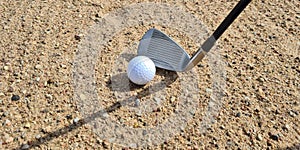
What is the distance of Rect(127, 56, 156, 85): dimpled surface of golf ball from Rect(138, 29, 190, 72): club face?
0.34ft

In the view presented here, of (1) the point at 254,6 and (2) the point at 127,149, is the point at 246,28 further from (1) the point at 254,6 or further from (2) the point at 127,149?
(2) the point at 127,149

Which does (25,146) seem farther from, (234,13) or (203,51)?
(234,13)

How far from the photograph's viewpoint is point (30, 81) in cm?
228

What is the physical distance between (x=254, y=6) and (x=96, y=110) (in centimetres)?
166

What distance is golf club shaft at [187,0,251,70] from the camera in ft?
5.81

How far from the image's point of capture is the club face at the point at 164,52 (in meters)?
2.29

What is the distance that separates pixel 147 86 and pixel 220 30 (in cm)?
63

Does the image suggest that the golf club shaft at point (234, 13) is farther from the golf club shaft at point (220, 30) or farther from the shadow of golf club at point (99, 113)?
the shadow of golf club at point (99, 113)

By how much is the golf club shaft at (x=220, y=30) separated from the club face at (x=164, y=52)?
0.28 feet

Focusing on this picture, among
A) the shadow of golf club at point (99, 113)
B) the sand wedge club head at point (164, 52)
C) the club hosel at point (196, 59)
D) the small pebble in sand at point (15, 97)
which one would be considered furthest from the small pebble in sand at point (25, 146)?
the club hosel at point (196, 59)

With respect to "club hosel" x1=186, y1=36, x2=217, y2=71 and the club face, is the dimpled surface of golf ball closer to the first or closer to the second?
the club face

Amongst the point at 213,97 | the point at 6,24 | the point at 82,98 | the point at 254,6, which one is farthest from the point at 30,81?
the point at 254,6

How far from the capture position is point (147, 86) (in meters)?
2.28

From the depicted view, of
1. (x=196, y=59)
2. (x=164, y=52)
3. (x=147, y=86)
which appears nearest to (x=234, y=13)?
(x=196, y=59)
